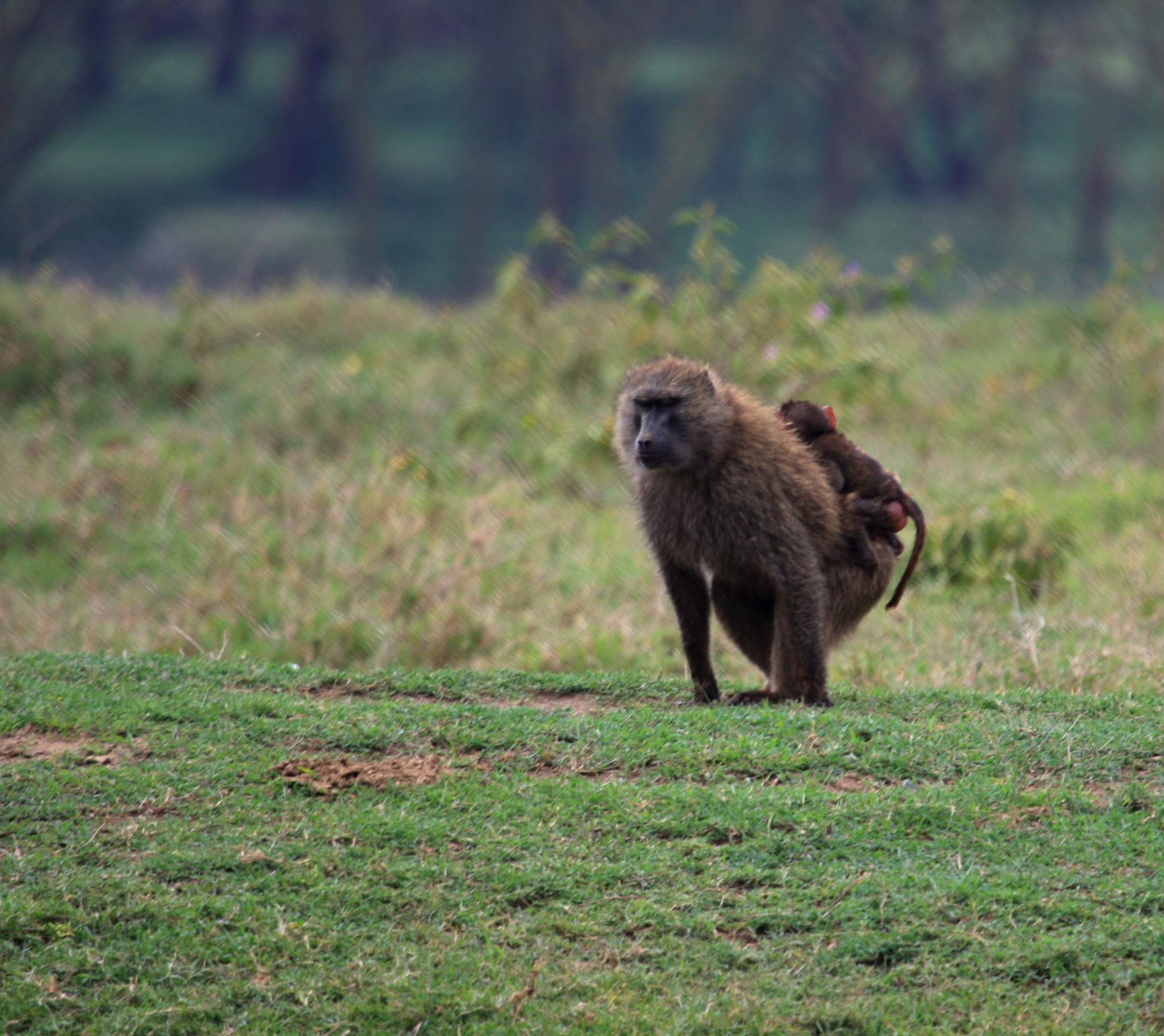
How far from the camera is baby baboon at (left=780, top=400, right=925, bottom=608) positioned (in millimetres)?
4980

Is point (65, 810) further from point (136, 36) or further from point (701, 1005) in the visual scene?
point (136, 36)

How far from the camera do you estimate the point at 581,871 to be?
349cm

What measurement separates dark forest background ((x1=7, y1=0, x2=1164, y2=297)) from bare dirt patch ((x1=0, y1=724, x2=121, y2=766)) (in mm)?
21877

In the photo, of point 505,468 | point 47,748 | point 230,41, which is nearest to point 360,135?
point 230,41

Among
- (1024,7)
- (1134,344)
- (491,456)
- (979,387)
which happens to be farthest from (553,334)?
(1024,7)

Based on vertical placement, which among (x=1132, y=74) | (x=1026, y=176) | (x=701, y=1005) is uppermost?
(x=1132, y=74)

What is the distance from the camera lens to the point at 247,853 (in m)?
3.51

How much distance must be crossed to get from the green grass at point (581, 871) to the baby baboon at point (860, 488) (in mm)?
688

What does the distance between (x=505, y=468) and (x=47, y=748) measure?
5631 mm

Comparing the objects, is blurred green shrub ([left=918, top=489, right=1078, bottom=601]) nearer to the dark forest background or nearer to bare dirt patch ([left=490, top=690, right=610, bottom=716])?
bare dirt patch ([left=490, top=690, right=610, bottom=716])

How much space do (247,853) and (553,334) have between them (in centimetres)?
839

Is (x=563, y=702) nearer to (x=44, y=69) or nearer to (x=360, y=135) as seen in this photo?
(x=360, y=135)

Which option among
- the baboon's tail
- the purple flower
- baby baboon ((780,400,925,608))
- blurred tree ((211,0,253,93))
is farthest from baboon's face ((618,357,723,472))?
blurred tree ((211,0,253,93))

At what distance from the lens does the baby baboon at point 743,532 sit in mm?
4703
